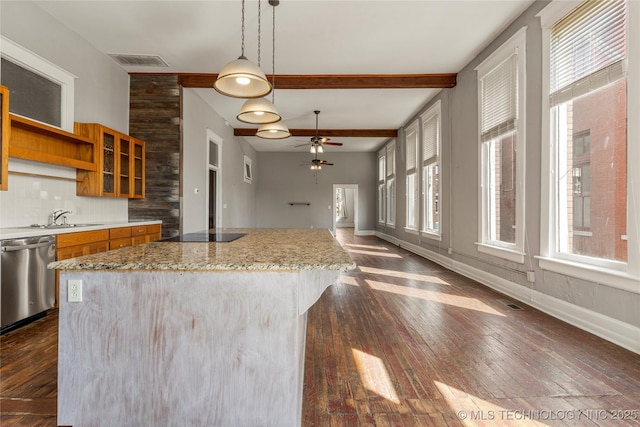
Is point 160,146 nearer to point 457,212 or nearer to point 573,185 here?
point 457,212

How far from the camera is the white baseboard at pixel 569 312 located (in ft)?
8.04

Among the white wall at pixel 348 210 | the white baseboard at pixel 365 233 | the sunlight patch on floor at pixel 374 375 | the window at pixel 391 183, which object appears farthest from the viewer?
the white wall at pixel 348 210

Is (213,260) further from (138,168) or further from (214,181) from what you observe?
(214,181)

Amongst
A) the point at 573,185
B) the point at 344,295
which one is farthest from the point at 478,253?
the point at 344,295

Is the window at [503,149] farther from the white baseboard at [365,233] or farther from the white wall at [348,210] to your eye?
the white wall at [348,210]

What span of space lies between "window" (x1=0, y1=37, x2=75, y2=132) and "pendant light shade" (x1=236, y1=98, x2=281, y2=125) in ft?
7.17

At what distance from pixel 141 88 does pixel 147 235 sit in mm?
2367

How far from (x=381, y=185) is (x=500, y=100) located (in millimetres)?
7455

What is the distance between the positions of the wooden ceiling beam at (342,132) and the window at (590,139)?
5980 millimetres

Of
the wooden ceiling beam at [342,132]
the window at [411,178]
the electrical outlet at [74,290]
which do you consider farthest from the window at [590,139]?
the wooden ceiling beam at [342,132]

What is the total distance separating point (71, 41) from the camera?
13.0 feet

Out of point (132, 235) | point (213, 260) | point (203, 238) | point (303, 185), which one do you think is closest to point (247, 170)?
point (303, 185)

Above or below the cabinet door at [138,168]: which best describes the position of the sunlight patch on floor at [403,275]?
below

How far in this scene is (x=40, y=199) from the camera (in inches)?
136
